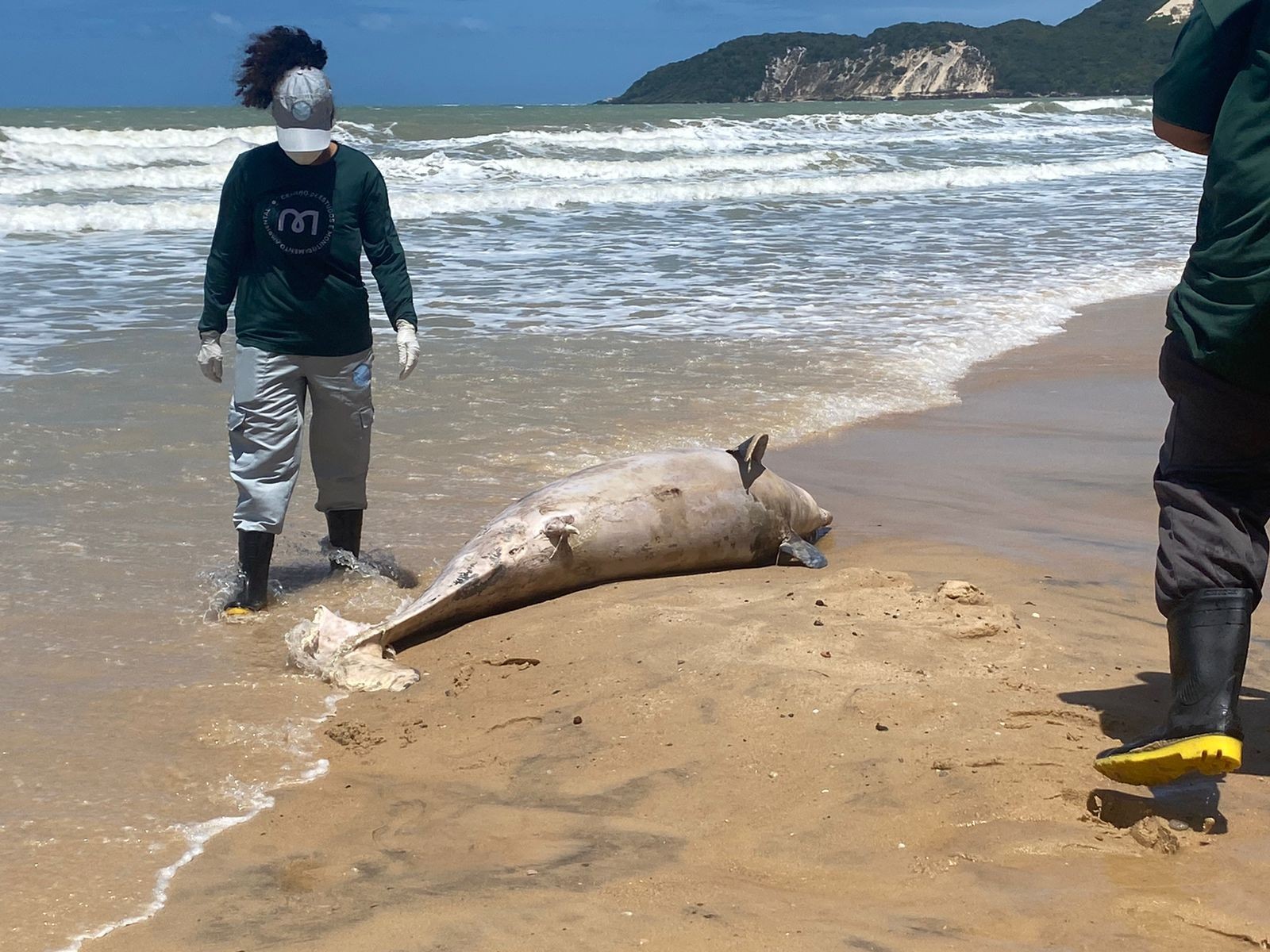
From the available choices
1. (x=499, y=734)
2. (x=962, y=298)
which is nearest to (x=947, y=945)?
(x=499, y=734)

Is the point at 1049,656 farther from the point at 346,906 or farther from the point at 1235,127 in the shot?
the point at 346,906

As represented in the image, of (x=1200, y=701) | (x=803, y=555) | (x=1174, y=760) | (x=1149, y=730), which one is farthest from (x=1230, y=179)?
(x=803, y=555)

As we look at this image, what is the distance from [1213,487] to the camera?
9.82 ft

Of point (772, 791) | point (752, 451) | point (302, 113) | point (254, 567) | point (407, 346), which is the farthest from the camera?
point (752, 451)

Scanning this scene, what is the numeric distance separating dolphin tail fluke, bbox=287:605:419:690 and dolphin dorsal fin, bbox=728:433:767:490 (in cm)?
175

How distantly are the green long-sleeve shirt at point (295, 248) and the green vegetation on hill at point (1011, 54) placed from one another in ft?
323

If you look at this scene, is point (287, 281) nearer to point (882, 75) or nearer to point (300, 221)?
point (300, 221)

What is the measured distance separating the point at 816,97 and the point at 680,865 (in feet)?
373

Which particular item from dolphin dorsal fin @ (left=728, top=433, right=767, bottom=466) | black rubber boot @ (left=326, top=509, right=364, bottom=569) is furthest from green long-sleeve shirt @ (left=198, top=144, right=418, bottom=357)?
dolphin dorsal fin @ (left=728, top=433, right=767, bottom=466)

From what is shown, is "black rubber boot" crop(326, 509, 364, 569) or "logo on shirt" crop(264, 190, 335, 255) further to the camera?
"black rubber boot" crop(326, 509, 364, 569)

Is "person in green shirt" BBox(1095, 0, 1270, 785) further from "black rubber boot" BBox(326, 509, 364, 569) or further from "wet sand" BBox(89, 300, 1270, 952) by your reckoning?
"black rubber boot" BBox(326, 509, 364, 569)

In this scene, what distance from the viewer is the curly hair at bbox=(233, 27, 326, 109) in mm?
4719

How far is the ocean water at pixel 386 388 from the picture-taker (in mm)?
3428

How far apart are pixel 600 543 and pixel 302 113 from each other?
184 centimetres
